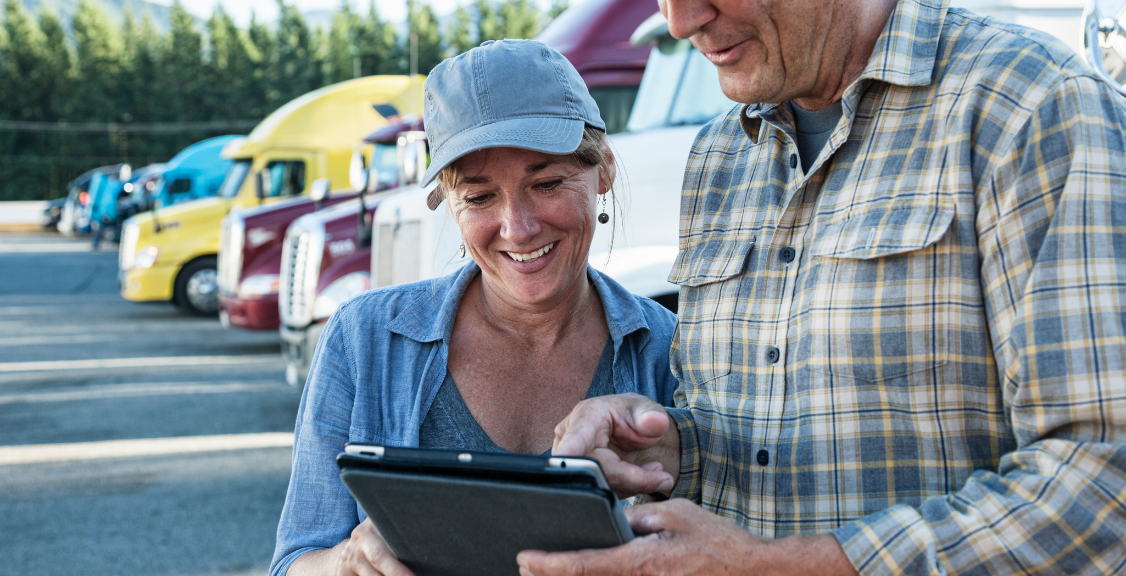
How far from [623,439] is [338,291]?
5.84 m

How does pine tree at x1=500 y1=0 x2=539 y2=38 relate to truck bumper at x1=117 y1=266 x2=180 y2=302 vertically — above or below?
above

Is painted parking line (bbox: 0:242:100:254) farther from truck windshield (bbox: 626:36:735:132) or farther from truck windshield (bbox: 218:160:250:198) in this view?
truck windshield (bbox: 626:36:735:132)

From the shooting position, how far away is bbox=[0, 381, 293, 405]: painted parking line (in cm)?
858

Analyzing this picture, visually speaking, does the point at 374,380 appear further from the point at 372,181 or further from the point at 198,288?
the point at 198,288

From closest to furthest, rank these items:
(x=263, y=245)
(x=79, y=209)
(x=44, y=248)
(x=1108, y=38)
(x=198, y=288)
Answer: (x=1108, y=38), (x=263, y=245), (x=198, y=288), (x=44, y=248), (x=79, y=209)

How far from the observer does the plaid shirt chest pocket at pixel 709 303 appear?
179 centimetres

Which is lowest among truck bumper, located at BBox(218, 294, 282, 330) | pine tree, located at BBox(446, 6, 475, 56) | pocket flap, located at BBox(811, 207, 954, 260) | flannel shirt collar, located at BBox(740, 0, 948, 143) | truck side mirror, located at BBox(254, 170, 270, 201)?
truck bumper, located at BBox(218, 294, 282, 330)

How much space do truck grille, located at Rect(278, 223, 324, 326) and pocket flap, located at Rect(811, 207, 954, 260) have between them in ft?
22.5

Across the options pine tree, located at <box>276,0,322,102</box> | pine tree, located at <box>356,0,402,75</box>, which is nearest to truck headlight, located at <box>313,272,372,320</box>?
pine tree, located at <box>356,0,402,75</box>

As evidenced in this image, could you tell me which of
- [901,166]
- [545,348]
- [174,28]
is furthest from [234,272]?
[174,28]

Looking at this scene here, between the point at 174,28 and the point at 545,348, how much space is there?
177 ft

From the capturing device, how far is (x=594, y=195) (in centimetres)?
213

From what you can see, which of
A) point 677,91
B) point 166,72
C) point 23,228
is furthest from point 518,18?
point 677,91

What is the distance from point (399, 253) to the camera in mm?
6223
